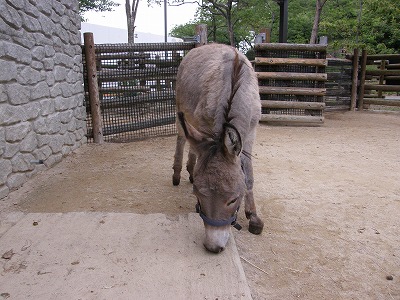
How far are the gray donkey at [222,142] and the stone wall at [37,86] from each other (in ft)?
7.54

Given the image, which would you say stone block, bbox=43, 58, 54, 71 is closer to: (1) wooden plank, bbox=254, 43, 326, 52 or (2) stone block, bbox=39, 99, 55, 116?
(2) stone block, bbox=39, 99, 55, 116

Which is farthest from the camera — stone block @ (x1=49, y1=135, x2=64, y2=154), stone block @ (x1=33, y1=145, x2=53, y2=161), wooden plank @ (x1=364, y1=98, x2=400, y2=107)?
wooden plank @ (x1=364, y1=98, x2=400, y2=107)

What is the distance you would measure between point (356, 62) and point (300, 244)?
960cm

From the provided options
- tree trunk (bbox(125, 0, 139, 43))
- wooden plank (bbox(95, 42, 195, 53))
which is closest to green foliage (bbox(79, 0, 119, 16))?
tree trunk (bbox(125, 0, 139, 43))

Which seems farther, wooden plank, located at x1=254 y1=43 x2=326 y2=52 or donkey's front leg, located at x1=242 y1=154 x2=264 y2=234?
wooden plank, located at x1=254 y1=43 x2=326 y2=52

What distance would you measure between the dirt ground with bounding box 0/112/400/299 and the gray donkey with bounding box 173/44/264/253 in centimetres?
46

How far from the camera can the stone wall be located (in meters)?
3.83

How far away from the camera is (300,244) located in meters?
3.07

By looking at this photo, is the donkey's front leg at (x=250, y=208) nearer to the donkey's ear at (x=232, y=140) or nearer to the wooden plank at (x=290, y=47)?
the donkey's ear at (x=232, y=140)

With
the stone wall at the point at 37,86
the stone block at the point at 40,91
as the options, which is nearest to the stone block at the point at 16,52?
the stone wall at the point at 37,86

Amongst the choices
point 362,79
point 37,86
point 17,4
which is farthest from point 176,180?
point 362,79

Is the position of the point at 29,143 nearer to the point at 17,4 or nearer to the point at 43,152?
the point at 43,152

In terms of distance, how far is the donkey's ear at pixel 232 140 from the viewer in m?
2.31

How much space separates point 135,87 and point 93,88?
903 millimetres
